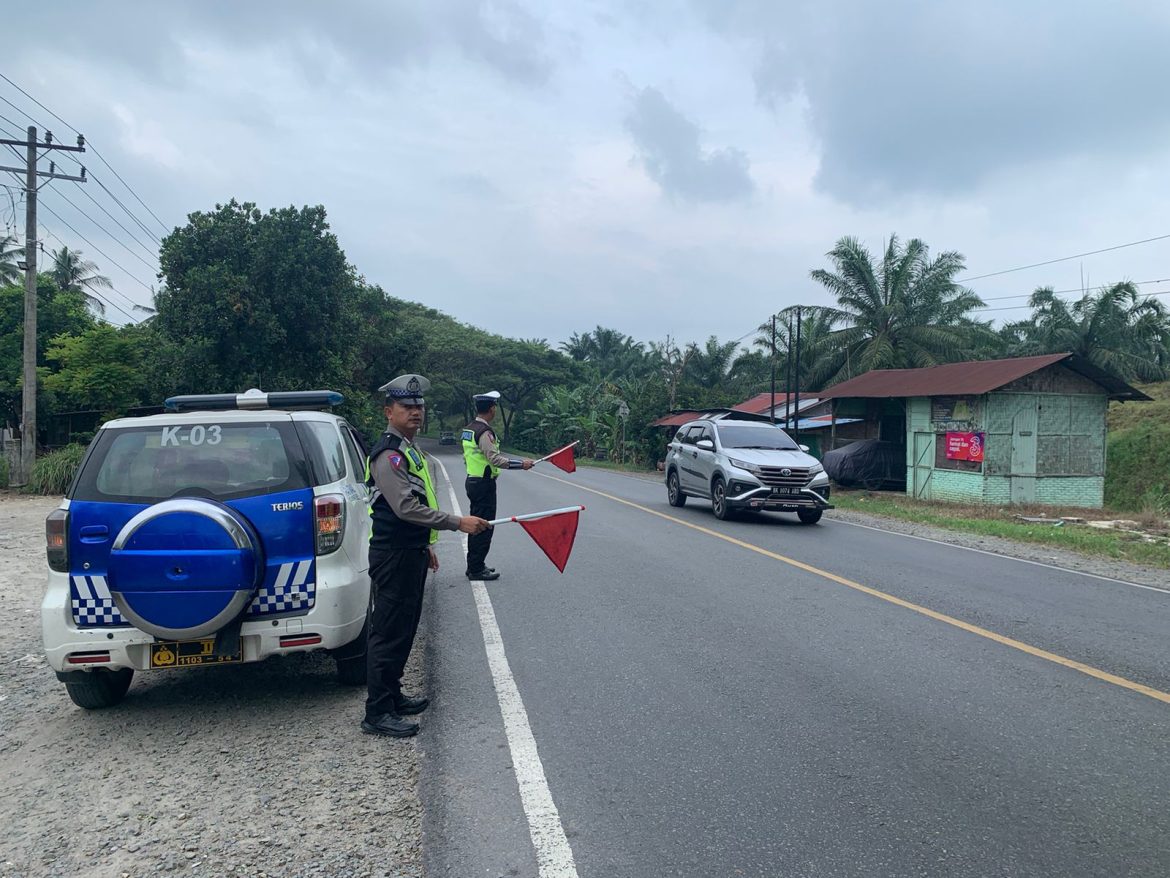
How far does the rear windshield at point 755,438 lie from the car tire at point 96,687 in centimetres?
1132

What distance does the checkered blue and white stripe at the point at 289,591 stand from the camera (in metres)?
4.74

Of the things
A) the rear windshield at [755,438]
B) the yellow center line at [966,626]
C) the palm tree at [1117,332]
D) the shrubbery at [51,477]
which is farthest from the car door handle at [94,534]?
the palm tree at [1117,332]

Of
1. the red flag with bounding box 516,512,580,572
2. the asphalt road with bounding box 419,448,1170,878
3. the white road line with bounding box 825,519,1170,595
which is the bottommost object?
the white road line with bounding box 825,519,1170,595

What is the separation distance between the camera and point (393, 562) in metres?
4.63

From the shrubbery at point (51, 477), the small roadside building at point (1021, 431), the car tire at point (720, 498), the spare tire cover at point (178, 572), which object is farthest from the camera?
the small roadside building at point (1021, 431)

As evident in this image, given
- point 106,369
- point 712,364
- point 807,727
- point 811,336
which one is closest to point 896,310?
point 811,336

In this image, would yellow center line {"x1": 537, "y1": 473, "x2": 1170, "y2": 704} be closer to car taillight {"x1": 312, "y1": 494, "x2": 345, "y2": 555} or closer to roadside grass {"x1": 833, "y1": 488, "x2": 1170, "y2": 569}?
car taillight {"x1": 312, "y1": 494, "x2": 345, "y2": 555}

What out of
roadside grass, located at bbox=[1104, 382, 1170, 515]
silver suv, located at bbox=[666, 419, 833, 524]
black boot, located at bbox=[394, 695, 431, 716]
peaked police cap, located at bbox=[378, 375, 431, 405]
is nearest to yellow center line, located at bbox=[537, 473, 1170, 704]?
silver suv, located at bbox=[666, 419, 833, 524]

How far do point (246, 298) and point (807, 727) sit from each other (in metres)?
22.3

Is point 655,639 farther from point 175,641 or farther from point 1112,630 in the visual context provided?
point 1112,630

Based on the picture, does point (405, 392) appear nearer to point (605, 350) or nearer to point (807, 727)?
point (807, 727)

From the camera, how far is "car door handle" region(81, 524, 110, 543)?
4.61 metres

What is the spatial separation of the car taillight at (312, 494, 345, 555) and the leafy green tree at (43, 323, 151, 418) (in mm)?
21254

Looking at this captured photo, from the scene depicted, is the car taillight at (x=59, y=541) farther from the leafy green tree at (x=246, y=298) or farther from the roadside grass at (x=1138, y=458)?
the roadside grass at (x=1138, y=458)
